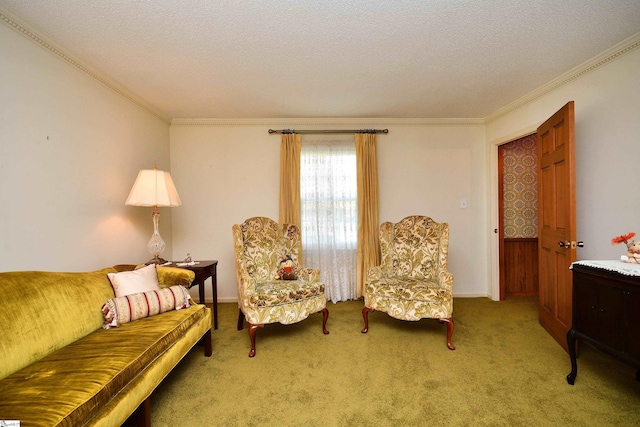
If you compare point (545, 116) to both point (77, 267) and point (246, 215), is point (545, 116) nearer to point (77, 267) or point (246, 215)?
point (246, 215)

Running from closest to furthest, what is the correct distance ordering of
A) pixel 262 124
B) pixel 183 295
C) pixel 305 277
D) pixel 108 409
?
pixel 108 409, pixel 183 295, pixel 305 277, pixel 262 124

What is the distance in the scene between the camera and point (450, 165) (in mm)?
3758

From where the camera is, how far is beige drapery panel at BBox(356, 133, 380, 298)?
3.62 metres

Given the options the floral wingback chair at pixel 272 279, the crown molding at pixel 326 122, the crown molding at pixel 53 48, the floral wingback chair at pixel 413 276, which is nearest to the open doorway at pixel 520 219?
the crown molding at pixel 326 122

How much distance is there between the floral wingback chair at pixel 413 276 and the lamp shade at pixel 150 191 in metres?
2.08

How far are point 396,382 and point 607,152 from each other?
247 cm

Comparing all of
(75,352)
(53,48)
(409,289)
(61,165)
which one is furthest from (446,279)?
(53,48)

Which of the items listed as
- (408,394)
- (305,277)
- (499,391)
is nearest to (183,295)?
(305,277)

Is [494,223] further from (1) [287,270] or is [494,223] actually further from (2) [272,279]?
(2) [272,279]

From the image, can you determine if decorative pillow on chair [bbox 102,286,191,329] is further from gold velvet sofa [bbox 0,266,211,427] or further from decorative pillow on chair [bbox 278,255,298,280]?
decorative pillow on chair [bbox 278,255,298,280]

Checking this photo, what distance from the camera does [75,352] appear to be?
143 centimetres

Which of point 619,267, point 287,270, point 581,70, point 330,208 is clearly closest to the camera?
point 619,267

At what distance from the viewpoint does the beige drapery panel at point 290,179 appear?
3.62 metres

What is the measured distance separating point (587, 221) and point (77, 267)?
423 cm
